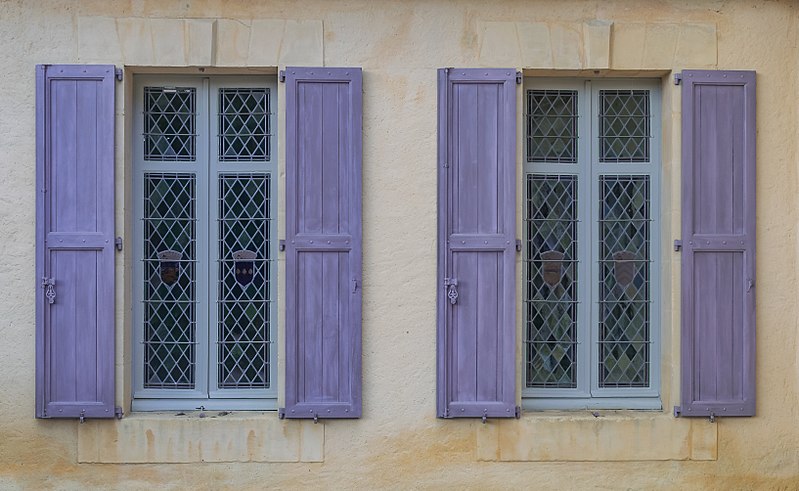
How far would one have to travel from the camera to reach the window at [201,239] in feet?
17.6

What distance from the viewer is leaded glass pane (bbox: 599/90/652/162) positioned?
17.9ft

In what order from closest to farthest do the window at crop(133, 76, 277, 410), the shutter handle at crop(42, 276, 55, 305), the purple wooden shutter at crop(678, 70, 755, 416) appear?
the shutter handle at crop(42, 276, 55, 305)
the purple wooden shutter at crop(678, 70, 755, 416)
the window at crop(133, 76, 277, 410)

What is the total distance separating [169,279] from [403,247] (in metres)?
1.35

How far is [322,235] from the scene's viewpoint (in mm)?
5176

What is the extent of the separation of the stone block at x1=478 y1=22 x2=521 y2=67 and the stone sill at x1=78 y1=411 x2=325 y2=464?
2247 millimetres

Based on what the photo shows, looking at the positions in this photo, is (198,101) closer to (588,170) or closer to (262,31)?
(262,31)

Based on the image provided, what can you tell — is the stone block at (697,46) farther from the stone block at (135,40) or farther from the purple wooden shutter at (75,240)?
the purple wooden shutter at (75,240)

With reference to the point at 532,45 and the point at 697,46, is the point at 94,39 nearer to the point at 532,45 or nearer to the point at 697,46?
the point at 532,45

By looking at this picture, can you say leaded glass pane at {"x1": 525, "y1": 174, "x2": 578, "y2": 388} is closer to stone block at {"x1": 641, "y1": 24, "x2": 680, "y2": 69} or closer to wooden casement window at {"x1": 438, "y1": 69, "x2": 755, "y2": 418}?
wooden casement window at {"x1": 438, "y1": 69, "x2": 755, "y2": 418}

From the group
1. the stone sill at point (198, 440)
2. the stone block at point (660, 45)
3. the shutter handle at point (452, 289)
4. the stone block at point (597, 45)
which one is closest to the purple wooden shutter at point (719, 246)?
the stone block at point (660, 45)

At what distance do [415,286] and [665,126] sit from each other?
168 cm

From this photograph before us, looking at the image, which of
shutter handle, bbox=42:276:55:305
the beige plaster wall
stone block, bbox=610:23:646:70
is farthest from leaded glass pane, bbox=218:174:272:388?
stone block, bbox=610:23:646:70

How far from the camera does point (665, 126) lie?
211 inches

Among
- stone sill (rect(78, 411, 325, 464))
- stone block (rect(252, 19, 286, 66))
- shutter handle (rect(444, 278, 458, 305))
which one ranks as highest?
stone block (rect(252, 19, 286, 66))
